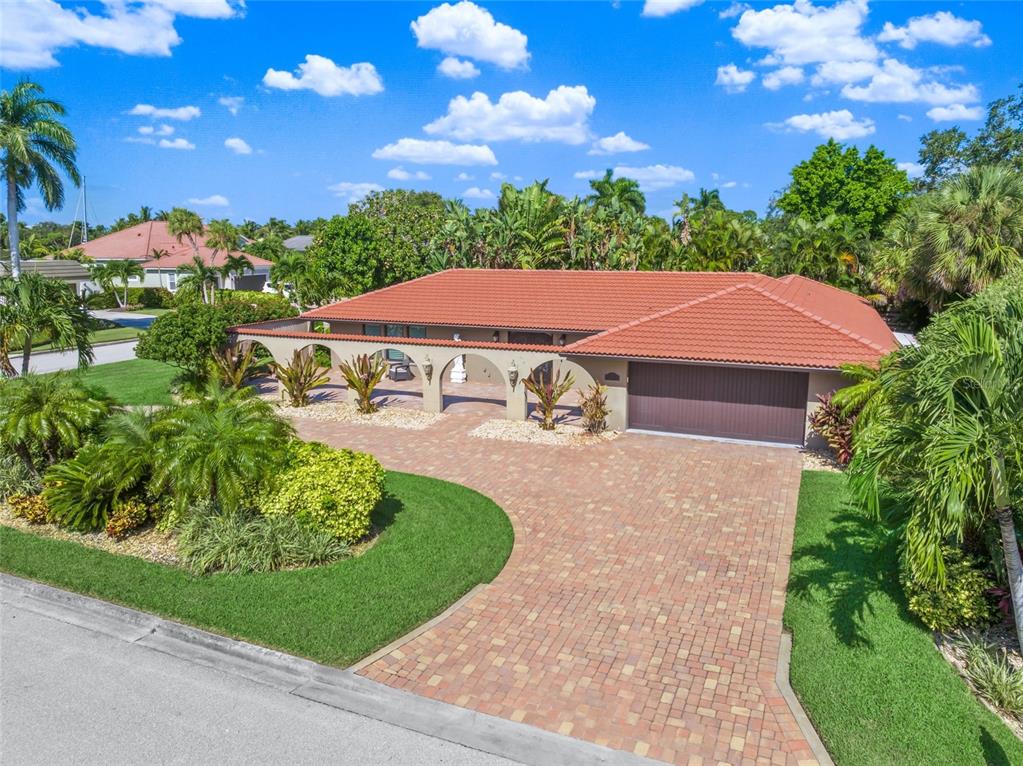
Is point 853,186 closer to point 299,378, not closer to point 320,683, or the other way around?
point 299,378

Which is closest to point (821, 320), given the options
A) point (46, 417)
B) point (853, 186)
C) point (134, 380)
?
point (46, 417)

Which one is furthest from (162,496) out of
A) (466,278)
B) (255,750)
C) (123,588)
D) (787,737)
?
(466,278)

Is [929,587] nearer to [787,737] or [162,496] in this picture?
[787,737]

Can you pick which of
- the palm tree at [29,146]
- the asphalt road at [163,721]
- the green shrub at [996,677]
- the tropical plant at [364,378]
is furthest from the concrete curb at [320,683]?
the palm tree at [29,146]

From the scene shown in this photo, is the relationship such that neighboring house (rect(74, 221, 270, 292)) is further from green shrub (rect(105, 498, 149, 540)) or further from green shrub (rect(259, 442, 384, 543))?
green shrub (rect(259, 442, 384, 543))

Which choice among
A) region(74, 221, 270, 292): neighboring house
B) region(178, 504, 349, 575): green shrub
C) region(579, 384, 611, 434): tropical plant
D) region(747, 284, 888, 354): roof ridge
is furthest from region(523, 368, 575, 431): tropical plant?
region(74, 221, 270, 292): neighboring house

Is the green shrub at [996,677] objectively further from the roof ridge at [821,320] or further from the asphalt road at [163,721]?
the roof ridge at [821,320]
